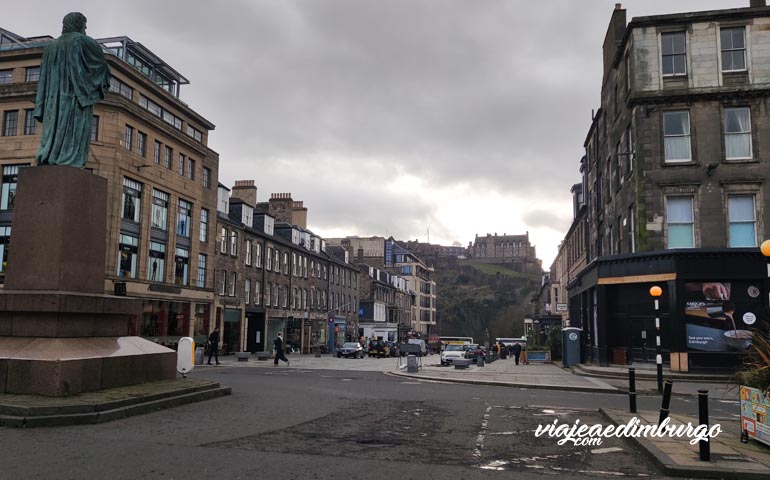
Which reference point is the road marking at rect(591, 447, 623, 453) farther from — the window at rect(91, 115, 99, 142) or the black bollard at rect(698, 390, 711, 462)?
the window at rect(91, 115, 99, 142)

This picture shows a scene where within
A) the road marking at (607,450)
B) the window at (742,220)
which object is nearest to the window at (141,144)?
the window at (742,220)

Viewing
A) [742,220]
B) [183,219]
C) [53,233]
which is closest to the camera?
[53,233]

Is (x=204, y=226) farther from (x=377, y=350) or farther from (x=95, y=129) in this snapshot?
(x=377, y=350)

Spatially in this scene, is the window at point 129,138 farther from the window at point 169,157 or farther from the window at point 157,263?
the window at point 157,263

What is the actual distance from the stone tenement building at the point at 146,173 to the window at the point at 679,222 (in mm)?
27492

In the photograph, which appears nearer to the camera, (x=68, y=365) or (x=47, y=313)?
(x=68, y=365)

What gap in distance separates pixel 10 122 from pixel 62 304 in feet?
92.8

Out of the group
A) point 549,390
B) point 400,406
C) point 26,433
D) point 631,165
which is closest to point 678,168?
point 631,165

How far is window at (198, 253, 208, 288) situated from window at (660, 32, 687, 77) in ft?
104

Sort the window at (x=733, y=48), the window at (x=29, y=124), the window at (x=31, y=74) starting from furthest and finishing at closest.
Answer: the window at (x=31, y=74)
the window at (x=29, y=124)
the window at (x=733, y=48)

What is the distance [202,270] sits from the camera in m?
42.2

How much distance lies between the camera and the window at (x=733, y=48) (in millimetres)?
25156

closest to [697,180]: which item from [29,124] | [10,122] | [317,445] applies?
[317,445]

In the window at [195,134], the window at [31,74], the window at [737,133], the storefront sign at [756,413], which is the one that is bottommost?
the storefront sign at [756,413]
